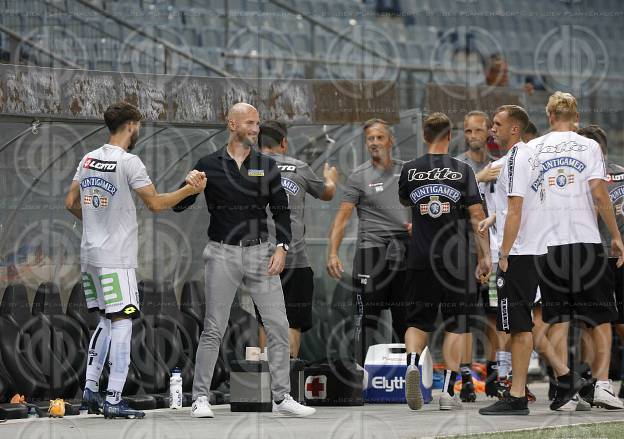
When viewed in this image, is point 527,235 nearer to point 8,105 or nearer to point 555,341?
point 555,341

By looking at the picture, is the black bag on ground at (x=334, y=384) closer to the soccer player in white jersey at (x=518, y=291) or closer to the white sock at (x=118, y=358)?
the soccer player in white jersey at (x=518, y=291)

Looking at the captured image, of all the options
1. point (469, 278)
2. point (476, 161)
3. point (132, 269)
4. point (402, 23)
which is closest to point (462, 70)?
point (402, 23)

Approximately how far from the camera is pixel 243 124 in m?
7.32

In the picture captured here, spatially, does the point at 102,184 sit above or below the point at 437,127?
below

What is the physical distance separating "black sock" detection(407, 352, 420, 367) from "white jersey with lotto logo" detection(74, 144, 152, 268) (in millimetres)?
1924

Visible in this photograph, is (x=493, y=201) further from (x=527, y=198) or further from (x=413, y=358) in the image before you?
(x=413, y=358)

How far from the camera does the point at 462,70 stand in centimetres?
1572

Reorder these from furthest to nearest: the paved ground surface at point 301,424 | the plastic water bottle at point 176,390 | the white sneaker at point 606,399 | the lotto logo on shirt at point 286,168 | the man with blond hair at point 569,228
Result: the lotto logo on shirt at point 286,168 < the plastic water bottle at point 176,390 < the white sneaker at point 606,399 < the man with blond hair at point 569,228 < the paved ground surface at point 301,424

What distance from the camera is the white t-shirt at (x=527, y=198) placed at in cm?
731

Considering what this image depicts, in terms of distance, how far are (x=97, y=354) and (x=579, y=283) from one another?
2978 mm

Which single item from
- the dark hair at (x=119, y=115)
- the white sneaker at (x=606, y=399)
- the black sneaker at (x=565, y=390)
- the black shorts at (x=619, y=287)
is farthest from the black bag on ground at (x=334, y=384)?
the dark hair at (x=119, y=115)

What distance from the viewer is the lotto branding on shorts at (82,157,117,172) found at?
7172 millimetres

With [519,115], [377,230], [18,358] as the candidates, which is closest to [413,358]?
[377,230]

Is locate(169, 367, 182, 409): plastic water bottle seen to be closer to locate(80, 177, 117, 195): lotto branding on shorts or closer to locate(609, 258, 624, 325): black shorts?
locate(80, 177, 117, 195): lotto branding on shorts
